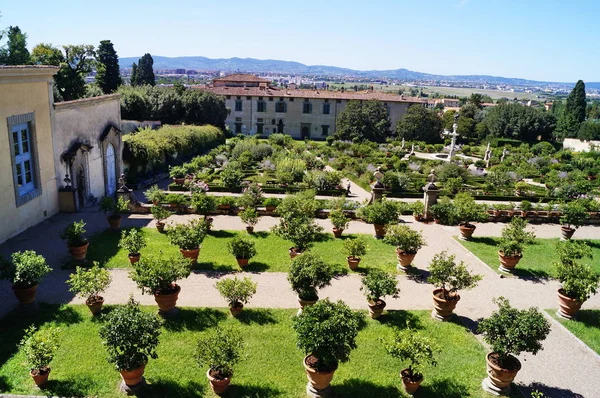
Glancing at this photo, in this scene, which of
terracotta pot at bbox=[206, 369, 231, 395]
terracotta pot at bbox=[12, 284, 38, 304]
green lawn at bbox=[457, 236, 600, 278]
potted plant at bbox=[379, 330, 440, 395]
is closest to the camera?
terracotta pot at bbox=[206, 369, 231, 395]

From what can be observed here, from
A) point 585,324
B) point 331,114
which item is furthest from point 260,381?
A: point 331,114

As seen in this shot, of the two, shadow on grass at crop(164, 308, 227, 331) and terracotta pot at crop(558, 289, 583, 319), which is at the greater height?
terracotta pot at crop(558, 289, 583, 319)

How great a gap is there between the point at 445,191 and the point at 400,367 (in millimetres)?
19116

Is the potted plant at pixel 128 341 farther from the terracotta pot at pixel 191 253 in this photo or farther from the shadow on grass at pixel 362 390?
the terracotta pot at pixel 191 253

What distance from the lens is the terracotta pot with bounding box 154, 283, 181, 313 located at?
11508 millimetres

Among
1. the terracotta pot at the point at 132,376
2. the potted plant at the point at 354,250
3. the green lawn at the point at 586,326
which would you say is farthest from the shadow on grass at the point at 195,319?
the green lawn at the point at 586,326

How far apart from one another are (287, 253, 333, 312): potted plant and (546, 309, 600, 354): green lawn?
6.86m

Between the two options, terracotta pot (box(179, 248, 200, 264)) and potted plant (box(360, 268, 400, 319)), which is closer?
potted plant (box(360, 268, 400, 319))

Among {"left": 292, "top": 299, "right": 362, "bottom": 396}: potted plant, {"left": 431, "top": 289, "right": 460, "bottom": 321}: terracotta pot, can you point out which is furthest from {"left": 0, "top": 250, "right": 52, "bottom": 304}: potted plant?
{"left": 431, "top": 289, "right": 460, "bottom": 321}: terracotta pot

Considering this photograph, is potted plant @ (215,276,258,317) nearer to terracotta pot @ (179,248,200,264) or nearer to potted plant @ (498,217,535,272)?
terracotta pot @ (179,248,200,264)

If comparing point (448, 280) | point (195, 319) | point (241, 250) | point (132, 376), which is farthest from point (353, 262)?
point (132, 376)

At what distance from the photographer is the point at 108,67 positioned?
180 ft

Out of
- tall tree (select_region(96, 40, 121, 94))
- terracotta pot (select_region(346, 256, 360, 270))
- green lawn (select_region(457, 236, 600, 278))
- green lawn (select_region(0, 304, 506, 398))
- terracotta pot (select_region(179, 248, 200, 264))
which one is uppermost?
tall tree (select_region(96, 40, 121, 94))

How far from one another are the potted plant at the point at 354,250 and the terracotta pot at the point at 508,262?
5003 mm
